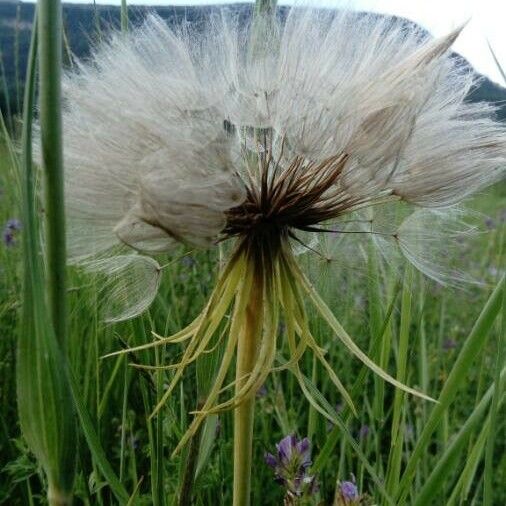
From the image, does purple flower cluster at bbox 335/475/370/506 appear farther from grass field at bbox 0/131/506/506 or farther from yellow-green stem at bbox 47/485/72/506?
yellow-green stem at bbox 47/485/72/506

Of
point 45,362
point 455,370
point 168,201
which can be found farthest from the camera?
point 455,370

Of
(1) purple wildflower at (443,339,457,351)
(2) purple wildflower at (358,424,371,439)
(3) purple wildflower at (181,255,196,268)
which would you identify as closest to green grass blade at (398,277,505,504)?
(2) purple wildflower at (358,424,371,439)

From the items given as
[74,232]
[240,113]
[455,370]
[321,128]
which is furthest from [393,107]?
[74,232]

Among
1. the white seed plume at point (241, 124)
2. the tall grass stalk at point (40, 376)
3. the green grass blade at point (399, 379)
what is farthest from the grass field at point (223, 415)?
the tall grass stalk at point (40, 376)

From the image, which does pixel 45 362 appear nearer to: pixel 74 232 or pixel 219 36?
pixel 74 232

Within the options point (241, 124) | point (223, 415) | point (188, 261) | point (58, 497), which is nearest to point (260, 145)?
point (241, 124)

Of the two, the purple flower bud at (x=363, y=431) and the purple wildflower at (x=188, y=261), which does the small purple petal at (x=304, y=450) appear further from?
the purple wildflower at (x=188, y=261)

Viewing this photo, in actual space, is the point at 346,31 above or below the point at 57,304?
above
